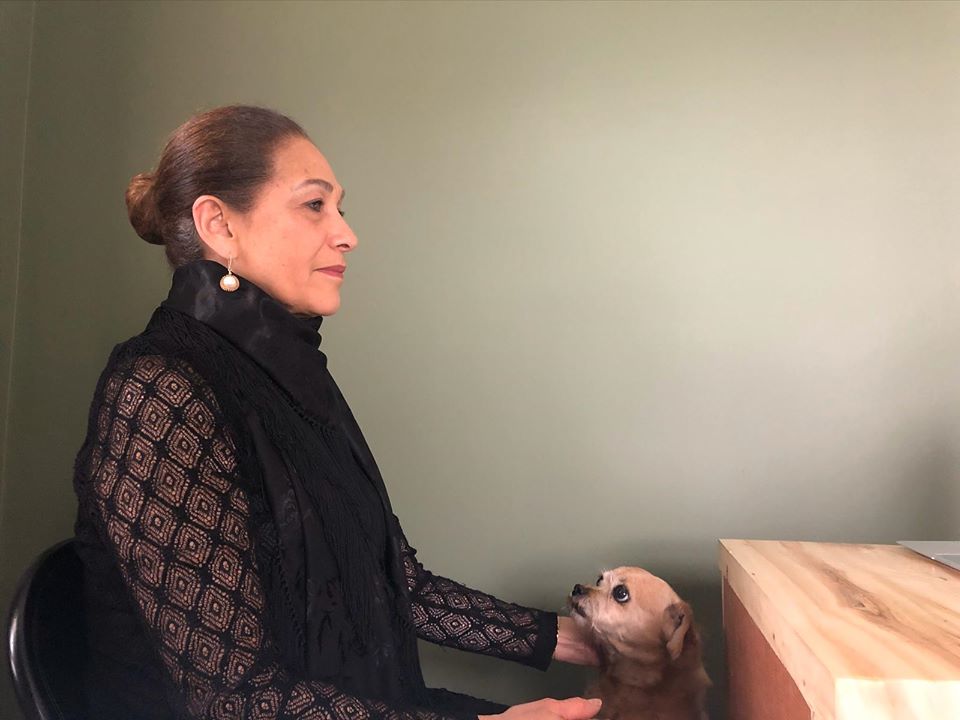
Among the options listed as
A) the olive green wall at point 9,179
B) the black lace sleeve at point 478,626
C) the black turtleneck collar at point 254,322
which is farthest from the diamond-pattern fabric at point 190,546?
the olive green wall at point 9,179

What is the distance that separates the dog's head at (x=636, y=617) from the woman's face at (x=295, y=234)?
643 millimetres

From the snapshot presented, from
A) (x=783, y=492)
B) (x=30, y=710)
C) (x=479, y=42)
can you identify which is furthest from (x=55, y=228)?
(x=783, y=492)

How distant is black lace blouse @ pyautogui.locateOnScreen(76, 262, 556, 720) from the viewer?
78 centimetres

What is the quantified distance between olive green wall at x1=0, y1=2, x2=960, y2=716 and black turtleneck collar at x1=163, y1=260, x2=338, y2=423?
61cm

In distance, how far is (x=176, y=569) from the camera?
0.78 m

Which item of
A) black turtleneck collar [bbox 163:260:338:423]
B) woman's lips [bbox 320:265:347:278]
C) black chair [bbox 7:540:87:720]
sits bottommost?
black chair [bbox 7:540:87:720]

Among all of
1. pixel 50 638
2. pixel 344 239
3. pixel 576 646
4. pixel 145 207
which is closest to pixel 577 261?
pixel 344 239

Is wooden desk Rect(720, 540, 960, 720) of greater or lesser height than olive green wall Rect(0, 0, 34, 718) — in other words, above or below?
below

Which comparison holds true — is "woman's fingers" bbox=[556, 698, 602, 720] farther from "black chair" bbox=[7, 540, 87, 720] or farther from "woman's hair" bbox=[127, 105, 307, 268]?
"woman's hair" bbox=[127, 105, 307, 268]

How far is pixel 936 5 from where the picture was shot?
1.51 meters

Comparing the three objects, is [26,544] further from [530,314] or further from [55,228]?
[530,314]

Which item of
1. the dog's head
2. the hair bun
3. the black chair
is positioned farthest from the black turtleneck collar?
the dog's head

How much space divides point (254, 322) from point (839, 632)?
2.41ft

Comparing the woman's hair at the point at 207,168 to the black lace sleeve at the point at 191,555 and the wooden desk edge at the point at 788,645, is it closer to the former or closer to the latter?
the black lace sleeve at the point at 191,555
